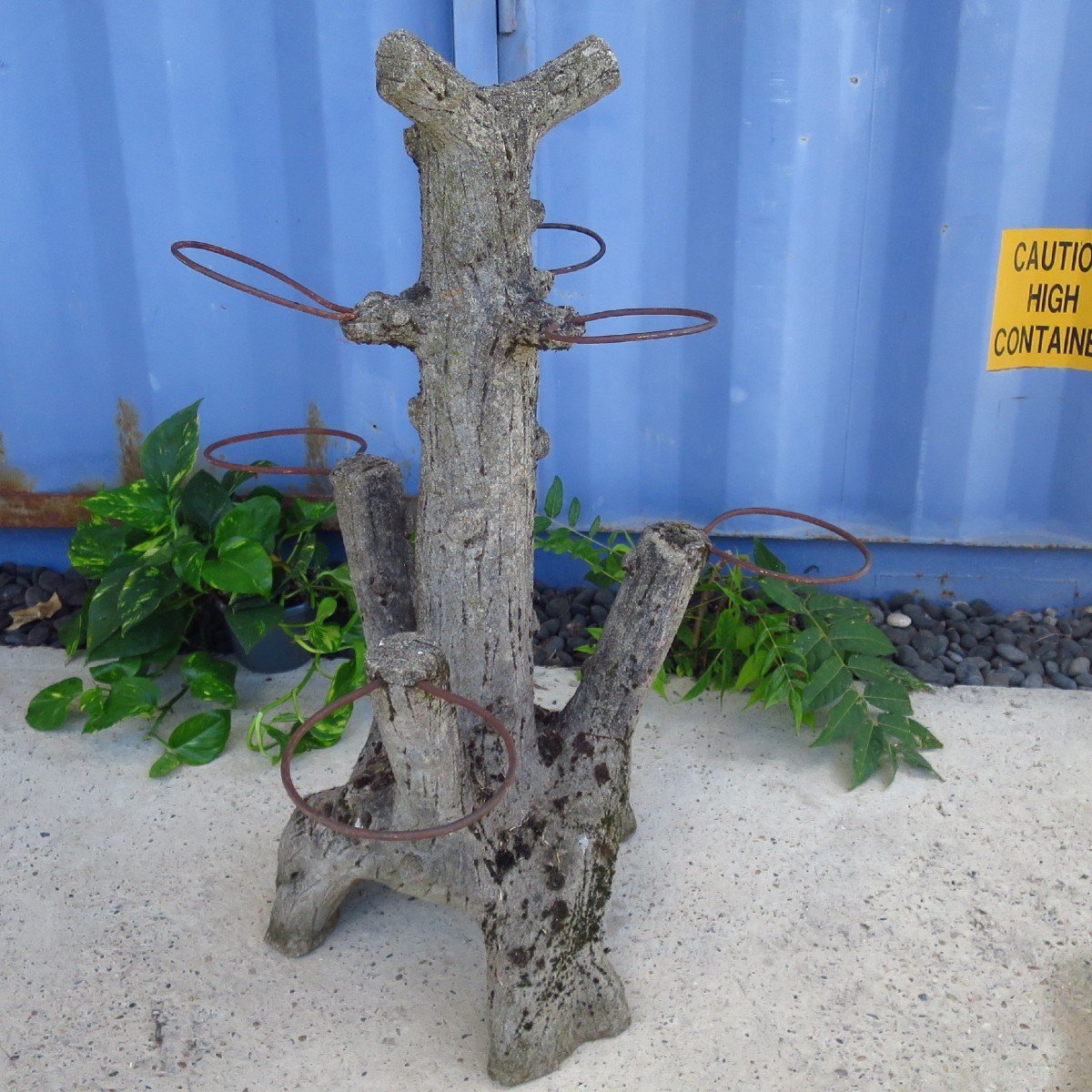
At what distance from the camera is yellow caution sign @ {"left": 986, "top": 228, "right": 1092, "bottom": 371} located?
112 inches

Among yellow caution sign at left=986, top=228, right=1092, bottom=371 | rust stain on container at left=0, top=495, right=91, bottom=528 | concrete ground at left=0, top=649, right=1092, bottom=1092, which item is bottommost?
concrete ground at left=0, top=649, right=1092, bottom=1092

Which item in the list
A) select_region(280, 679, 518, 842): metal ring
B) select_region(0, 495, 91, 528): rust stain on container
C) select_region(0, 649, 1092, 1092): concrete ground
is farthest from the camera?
select_region(0, 495, 91, 528): rust stain on container

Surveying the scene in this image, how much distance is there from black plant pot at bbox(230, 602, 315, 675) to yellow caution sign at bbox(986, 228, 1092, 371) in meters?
1.94

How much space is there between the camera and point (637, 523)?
3.20 metres

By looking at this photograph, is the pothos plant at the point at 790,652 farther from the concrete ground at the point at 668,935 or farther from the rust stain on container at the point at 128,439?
the rust stain on container at the point at 128,439

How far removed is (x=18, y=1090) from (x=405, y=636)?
0.95 metres

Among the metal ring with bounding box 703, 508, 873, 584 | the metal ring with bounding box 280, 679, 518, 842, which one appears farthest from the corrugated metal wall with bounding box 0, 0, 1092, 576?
the metal ring with bounding box 280, 679, 518, 842

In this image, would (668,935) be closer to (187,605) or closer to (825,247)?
(187,605)

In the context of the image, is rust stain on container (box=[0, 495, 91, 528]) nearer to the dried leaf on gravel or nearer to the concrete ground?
the dried leaf on gravel

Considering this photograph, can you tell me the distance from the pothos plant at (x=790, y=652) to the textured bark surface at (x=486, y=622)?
64 centimetres

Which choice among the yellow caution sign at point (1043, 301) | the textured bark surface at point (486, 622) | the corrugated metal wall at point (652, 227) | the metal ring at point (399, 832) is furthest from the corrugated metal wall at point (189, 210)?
the metal ring at point (399, 832)

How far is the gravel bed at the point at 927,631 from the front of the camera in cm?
289

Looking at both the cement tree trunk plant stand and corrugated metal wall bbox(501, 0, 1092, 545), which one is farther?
corrugated metal wall bbox(501, 0, 1092, 545)

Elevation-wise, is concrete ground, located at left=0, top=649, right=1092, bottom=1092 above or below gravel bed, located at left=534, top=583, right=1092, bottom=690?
below
